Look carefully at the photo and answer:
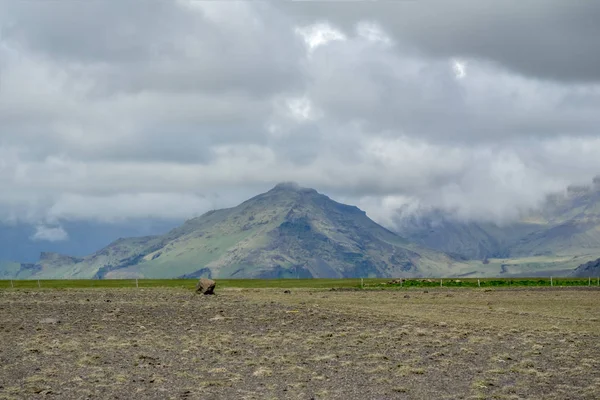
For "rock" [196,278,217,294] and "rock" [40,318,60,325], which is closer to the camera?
"rock" [40,318,60,325]

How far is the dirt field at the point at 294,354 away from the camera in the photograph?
26016 mm

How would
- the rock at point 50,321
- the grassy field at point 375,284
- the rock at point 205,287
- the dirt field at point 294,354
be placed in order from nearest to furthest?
the dirt field at point 294,354 → the rock at point 50,321 → the rock at point 205,287 → the grassy field at point 375,284

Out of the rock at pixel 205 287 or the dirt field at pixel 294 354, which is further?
the rock at pixel 205 287

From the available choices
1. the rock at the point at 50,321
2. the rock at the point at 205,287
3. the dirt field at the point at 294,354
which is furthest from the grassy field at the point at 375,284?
the rock at the point at 50,321

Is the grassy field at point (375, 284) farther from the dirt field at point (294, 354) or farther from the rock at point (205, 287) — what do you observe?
the dirt field at point (294, 354)

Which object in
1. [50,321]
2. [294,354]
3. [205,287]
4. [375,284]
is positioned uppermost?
[205,287]

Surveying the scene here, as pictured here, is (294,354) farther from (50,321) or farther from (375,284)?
(375,284)

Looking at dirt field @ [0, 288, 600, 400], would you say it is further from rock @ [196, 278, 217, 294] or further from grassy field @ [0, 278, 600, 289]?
grassy field @ [0, 278, 600, 289]

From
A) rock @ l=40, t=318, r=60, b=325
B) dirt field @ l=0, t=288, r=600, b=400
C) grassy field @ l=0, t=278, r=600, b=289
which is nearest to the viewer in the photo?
dirt field @ l=0, t=288, r=600, b=400

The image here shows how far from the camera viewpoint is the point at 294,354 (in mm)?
33875

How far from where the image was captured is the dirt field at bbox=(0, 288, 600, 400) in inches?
1024

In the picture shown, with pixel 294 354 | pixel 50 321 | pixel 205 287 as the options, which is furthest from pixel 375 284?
pixel 294 354

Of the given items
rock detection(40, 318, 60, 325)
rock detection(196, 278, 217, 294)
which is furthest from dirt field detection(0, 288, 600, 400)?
rock detection(196, 278, 217, 294)

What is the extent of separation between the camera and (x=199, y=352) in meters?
34.5
